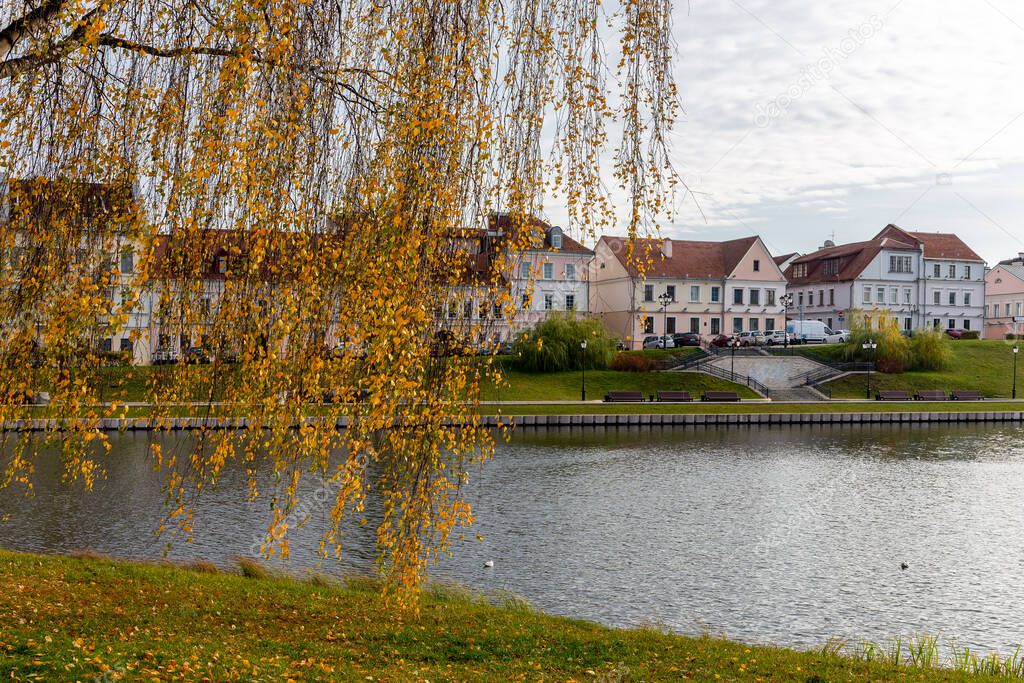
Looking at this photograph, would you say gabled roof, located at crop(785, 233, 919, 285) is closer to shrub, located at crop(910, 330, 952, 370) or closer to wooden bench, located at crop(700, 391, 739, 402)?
shrub, located at crop(910, 330, 952, 370)

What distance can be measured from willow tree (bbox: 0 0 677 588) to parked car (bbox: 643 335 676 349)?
58.8 meters

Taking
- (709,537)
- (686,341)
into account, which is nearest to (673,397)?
(686,341)

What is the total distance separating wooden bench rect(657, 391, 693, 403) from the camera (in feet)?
169

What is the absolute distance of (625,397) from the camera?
50.8 metres

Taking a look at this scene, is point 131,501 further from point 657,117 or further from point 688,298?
point 688,298

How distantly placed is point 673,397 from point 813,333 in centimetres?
2494

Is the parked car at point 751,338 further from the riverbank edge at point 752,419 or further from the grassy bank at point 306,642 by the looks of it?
the grassy bank at point 306,642

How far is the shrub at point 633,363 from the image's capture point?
5788 cm

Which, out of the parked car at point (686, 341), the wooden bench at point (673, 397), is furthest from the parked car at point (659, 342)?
the wooden bench at point (673, 397)

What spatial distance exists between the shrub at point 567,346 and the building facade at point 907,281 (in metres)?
30.0

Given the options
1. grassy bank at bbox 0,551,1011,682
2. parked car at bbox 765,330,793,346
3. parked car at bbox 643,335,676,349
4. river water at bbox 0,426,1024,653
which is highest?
parked car at bbox 765,330,793,346

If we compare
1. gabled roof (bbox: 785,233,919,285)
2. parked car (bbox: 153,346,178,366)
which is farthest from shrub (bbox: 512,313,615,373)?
parked car (bbox: 153,346,178,366)

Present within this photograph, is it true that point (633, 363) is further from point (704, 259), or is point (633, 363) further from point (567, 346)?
point (704, 259)

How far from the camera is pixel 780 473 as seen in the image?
3033 cm
